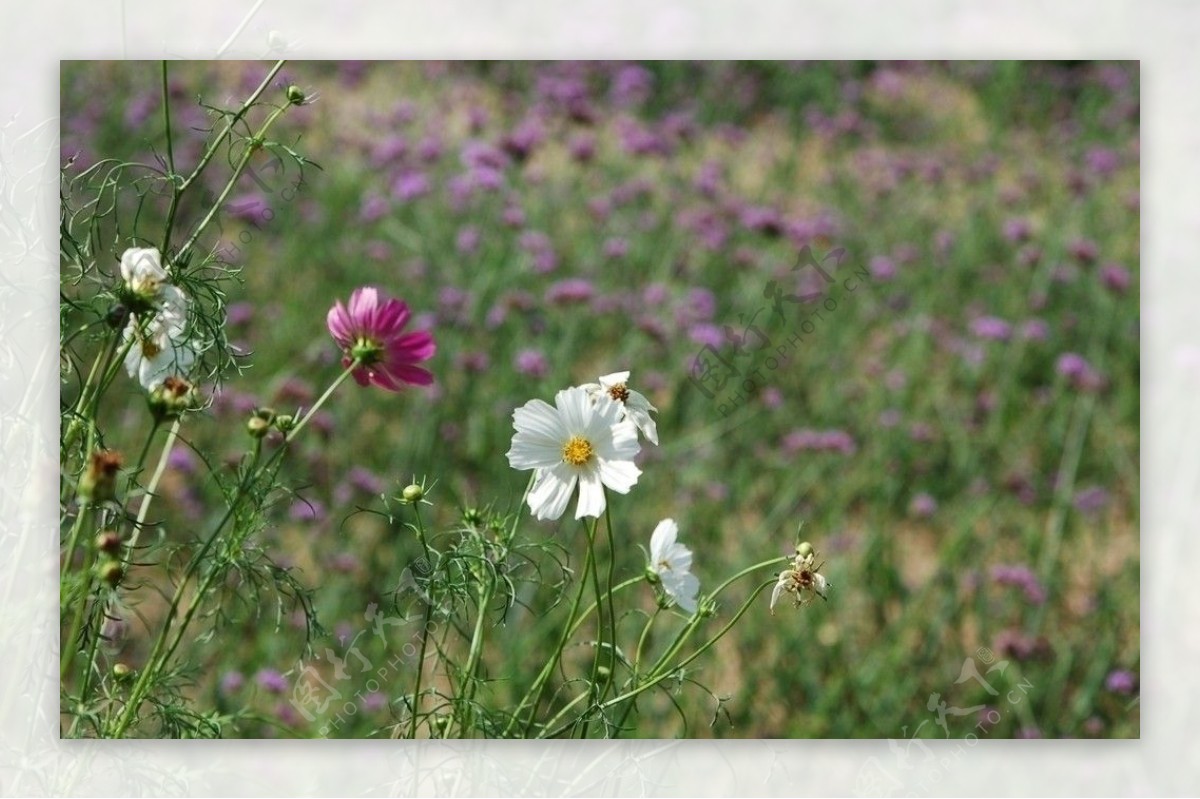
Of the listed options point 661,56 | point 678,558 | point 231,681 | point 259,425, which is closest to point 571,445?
point 678,558

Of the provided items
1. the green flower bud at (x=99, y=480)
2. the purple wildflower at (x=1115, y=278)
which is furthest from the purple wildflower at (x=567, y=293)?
the green flower bud at (x=99, y=480)

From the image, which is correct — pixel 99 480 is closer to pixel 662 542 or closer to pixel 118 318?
pixel 118 318

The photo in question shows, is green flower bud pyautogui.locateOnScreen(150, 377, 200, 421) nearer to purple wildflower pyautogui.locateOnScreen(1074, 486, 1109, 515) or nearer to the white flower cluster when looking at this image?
the white flower cluster

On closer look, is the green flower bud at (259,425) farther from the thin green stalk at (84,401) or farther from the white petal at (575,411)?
the white petal at (575,411)

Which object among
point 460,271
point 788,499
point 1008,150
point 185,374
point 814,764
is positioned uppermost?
point 1008,150

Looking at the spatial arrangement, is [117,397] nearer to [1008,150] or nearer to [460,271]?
[460,271]

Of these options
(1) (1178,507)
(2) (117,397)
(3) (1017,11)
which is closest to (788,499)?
(1) (1178,507)
